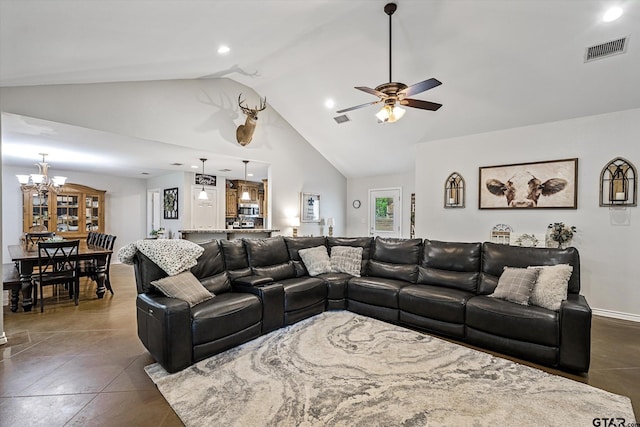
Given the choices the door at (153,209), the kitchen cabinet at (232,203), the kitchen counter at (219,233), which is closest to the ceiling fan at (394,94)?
the kitchen counter at (219,233)

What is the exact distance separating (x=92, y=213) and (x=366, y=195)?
732 cm

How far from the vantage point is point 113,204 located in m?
8.31

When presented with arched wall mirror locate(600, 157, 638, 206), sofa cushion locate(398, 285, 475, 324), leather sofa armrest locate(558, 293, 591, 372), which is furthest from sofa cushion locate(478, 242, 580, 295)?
arched wall mirror locate(600, 157, 638, 206)

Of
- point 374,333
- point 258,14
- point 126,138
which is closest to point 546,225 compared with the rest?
point 374,333

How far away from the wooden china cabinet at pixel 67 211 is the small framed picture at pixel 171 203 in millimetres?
1644

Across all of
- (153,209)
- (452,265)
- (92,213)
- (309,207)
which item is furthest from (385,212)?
(92,213)

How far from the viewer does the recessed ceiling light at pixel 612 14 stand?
117 inches

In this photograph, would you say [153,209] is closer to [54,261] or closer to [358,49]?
[54,261]

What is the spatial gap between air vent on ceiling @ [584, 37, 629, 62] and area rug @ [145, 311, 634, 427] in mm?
3607

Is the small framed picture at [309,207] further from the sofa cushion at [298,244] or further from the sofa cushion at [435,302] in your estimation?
the sofa cushion at [435,302]

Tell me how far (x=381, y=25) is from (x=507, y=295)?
3.51m

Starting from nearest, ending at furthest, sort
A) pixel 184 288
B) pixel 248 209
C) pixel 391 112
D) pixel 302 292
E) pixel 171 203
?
pixel 184 288
pixel 391 112
pixel 302 292
pixel 171 203
pixel 248 209

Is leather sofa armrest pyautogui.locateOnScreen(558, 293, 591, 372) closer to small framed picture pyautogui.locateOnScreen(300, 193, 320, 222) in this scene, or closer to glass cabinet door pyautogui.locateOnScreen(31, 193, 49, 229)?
small framed picture pyautogui.locateOnScreen(300, 193, 320, 222)

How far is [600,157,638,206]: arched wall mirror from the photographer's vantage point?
13.4ft
